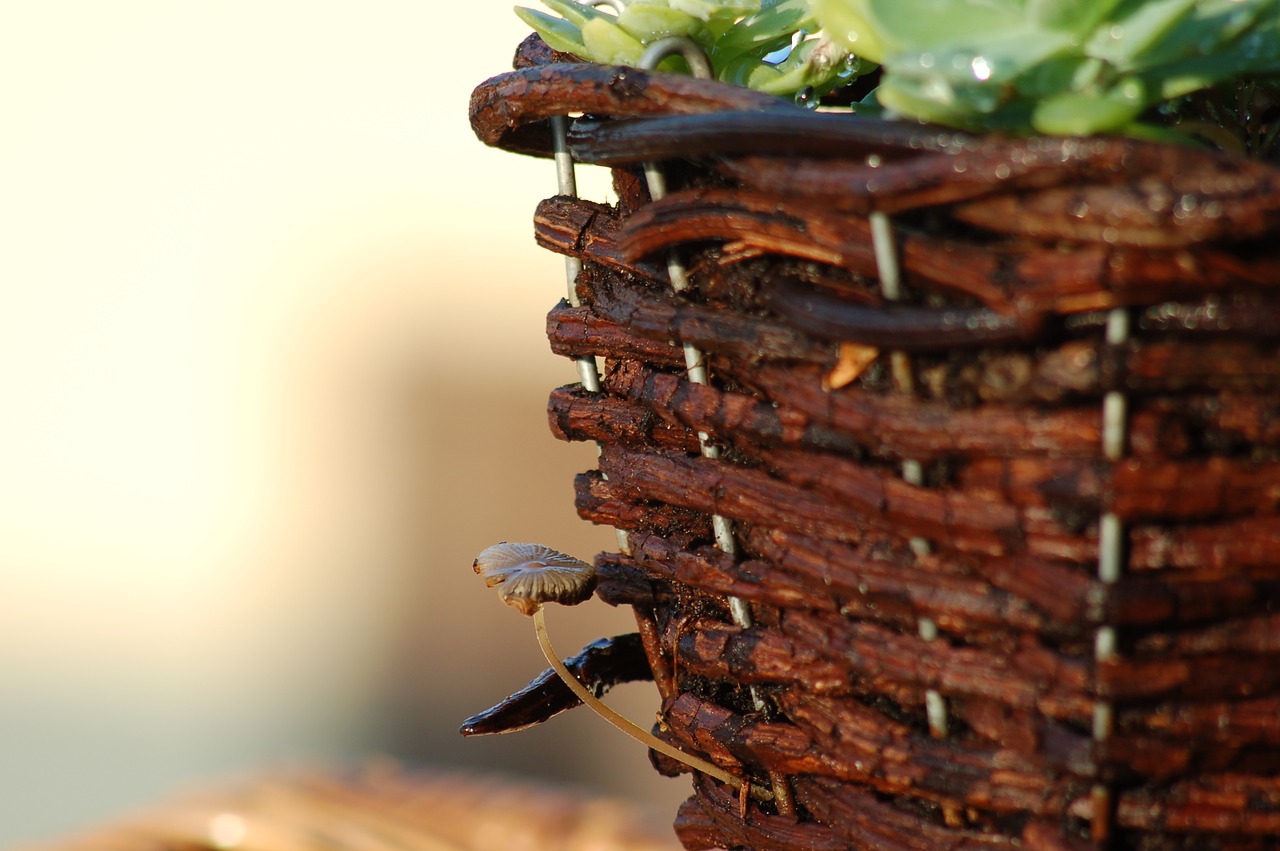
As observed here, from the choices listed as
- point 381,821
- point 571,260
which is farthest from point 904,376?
point 381,821

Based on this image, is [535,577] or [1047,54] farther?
[535,577]

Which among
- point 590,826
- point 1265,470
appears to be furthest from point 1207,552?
point 590,826

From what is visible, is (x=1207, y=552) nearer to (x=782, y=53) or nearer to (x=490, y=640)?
(x=782, y=53)

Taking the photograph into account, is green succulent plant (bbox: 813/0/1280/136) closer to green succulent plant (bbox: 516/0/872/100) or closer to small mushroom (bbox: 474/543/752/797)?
green succulent plant (bbox: 516/0/872/100)

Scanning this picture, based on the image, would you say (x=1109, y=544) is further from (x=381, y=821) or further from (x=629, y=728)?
(x=381, y=821)

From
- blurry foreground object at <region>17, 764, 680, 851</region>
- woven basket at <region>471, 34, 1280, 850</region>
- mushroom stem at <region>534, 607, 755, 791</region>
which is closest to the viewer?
woven basket at <region>471, 34, 1280, 850</region>

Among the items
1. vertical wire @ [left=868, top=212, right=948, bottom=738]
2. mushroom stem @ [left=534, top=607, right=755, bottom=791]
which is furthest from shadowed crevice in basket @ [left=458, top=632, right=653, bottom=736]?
vertical wire @ [left=868, top=212, right=948, bottom=738]

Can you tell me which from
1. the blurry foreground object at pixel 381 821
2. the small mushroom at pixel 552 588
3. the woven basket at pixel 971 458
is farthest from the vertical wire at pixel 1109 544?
the blurry foreground object at pixel 381 821

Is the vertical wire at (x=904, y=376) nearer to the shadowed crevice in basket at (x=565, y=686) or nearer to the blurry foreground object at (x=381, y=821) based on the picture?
the shadowed crevice in basket at (x=565, y=686)
